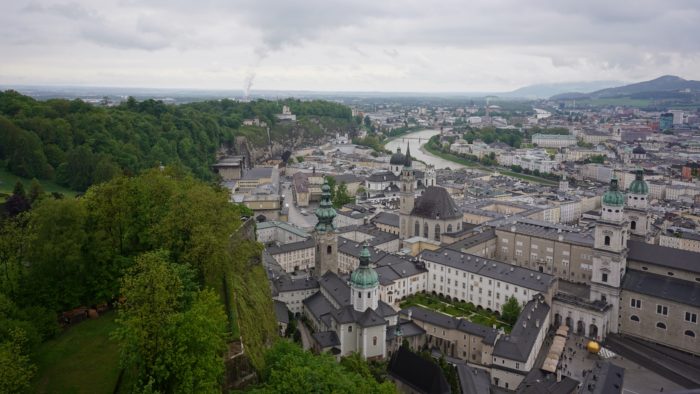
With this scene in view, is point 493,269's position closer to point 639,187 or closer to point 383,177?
point 639,187

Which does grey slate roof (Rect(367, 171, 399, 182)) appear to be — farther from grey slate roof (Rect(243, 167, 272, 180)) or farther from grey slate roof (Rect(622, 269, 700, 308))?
grey slate roof (Rect(622, 269, 700, 308))

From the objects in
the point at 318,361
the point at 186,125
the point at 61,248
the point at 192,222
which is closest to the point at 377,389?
the point at 318,361

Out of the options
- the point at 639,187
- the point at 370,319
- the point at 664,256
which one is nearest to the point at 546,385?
the point at 370,319

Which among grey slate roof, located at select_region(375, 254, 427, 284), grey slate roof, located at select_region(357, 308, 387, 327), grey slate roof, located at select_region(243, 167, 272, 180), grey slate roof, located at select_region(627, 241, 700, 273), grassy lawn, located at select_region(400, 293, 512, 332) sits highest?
grey slate roof, located at select_region(243, 167, 272, 180)

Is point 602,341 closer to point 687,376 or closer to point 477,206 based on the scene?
point 687,376

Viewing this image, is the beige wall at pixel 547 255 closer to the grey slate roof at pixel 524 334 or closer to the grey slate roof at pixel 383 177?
the grey slate roof at pixel 524 334

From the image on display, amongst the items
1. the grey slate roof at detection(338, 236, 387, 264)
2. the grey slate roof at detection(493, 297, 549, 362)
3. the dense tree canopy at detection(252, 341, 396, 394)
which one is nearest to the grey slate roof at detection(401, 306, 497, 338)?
the grey slate roof at detection(493, 297, 549, 362)
